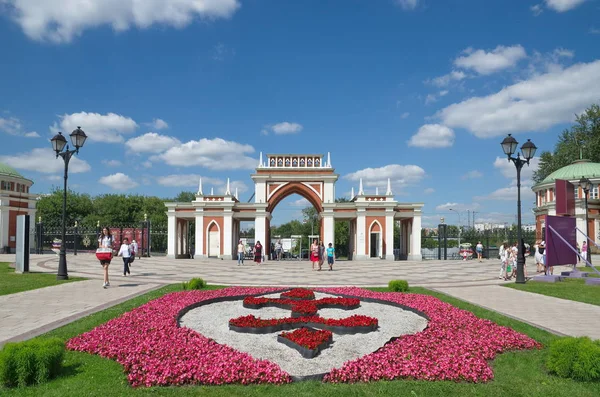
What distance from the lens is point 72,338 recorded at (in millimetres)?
7758

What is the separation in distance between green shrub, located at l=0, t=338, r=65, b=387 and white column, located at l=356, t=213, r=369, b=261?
3798cm

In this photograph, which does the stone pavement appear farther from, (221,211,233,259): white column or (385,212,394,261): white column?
(221,211,233,259): white column

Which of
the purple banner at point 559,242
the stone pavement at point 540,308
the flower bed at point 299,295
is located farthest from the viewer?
the purple banner at point 559,242

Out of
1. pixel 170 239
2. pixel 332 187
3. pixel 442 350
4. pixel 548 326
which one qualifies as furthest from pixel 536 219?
pixel 442 350

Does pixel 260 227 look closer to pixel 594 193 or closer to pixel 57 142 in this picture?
pixel 57 142

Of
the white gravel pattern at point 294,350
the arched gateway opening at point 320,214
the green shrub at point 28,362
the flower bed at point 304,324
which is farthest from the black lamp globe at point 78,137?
the arched gateway opening at point 320,214

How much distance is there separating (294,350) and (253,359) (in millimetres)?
1094

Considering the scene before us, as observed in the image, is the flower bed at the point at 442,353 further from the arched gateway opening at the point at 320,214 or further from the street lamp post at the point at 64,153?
the arched gateway opening at the point at 320,214

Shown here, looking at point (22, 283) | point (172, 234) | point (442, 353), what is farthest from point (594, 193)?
point (22, 283)

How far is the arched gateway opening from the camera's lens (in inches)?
1695

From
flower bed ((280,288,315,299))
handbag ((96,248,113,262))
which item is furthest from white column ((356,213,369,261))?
flower bed ((280,288,315,299))

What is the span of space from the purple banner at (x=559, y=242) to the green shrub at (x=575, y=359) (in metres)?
15.3

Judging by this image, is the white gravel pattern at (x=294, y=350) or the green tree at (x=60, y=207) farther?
the green tree at (x=60, y=207)

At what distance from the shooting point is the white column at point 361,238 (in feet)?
140
